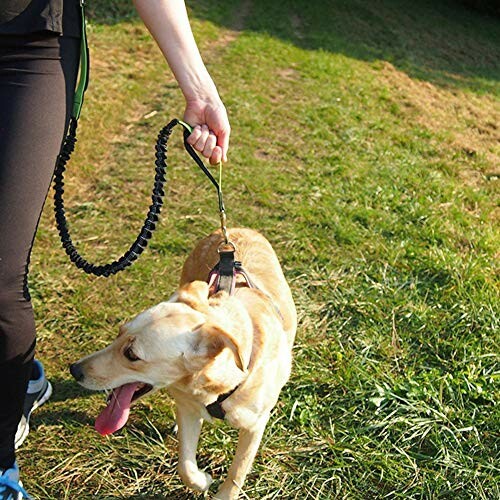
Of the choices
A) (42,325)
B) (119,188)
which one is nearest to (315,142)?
(119,188)

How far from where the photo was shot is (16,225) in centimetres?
226

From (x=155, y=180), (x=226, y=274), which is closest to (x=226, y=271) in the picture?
(x=226, y=274)

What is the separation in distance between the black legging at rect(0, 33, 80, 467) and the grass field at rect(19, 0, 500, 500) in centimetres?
105

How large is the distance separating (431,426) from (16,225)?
105 inches

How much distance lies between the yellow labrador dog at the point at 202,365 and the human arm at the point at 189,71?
0.74 m

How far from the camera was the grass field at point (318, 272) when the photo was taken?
3.24 m

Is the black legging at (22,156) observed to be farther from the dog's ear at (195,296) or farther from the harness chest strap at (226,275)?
the harness chest strap at (226,275)

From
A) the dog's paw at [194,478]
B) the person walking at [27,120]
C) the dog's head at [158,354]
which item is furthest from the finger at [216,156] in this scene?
the dog's paw at [194,478]

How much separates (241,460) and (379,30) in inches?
650

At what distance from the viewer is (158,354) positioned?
262 centimetres

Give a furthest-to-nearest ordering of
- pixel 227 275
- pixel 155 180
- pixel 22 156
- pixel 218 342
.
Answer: pixel 227 275
pixel 155 180
pixel 218 342
pixel 22 156

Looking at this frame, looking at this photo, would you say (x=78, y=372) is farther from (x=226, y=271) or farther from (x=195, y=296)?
(x=226, y=271)

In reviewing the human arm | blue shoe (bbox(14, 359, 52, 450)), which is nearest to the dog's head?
blue shoe (bbox(14, 359, 52, 450))

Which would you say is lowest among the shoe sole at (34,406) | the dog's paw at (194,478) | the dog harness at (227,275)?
the shoe sole at (34,406)
